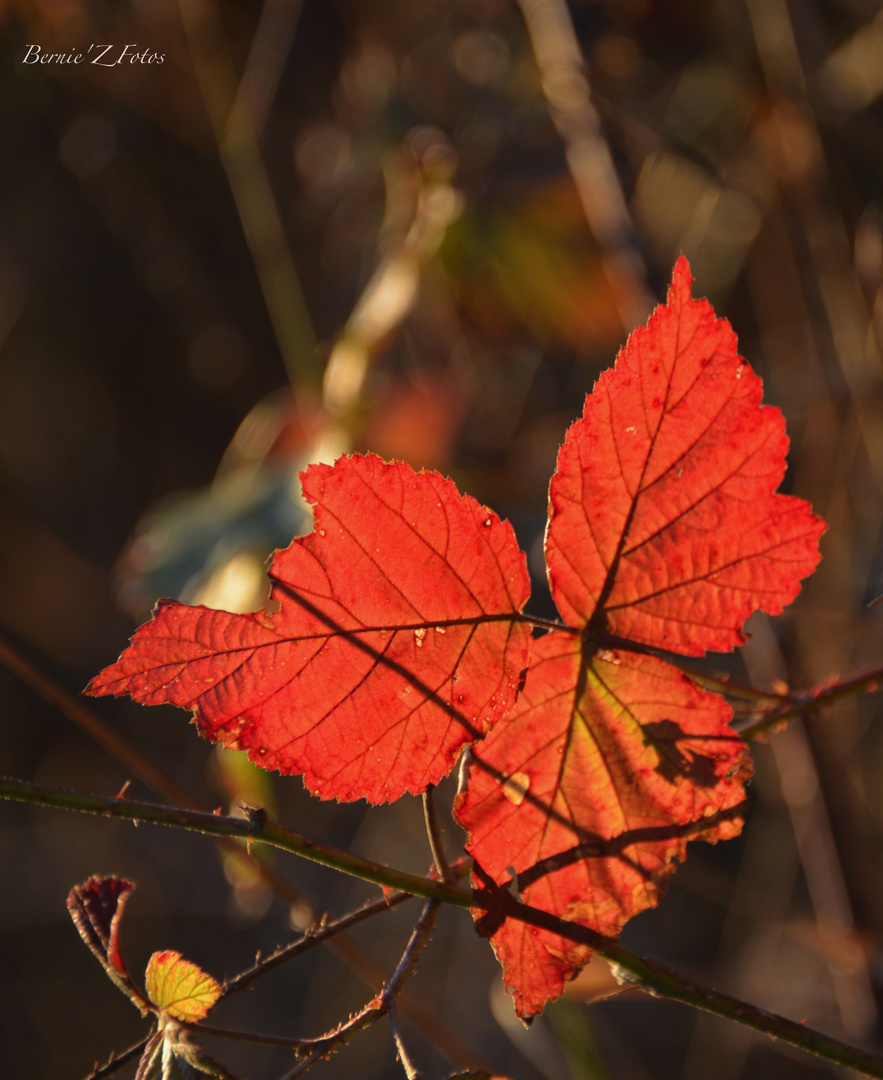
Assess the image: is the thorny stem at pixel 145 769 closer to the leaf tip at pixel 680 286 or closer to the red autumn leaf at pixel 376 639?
the red autumn leaf at pixel 376 639

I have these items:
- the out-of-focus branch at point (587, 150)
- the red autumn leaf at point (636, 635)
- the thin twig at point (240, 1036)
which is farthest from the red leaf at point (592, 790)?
the out-of-focus branch at point (587, 150)

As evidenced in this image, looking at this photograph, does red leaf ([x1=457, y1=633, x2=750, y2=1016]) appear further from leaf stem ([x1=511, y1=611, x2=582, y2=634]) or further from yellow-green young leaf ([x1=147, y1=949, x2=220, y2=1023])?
yellow-green young leaf ([x1=147, y1=949, x2=220, y2=1023])

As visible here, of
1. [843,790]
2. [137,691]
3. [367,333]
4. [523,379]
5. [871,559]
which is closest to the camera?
[137,691]

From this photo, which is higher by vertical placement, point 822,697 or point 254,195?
point 254,195

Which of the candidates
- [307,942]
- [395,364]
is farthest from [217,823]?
[395,364]

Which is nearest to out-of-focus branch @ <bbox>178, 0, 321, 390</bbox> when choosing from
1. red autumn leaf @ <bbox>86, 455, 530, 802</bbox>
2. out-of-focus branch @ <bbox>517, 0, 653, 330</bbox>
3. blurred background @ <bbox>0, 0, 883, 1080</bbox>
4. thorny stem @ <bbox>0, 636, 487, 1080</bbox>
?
blurred background @ <bbox>0, 0, 883, 1080</bbox>

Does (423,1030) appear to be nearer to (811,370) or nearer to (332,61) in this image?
(811,370)

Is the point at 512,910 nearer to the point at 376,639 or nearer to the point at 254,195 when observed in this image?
the point at 376,639

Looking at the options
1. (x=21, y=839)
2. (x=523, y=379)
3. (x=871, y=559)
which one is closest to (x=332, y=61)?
(x=523, y=379)
